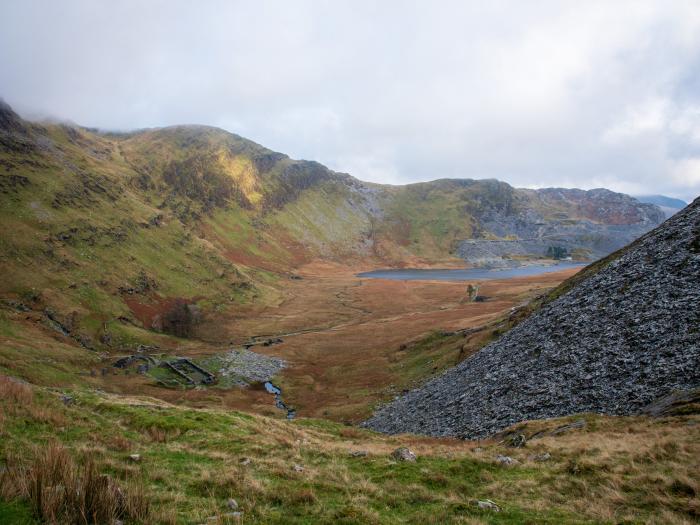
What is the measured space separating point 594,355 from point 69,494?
119 feet

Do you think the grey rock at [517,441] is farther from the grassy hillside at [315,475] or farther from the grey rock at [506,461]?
the grey rock at [506,461]

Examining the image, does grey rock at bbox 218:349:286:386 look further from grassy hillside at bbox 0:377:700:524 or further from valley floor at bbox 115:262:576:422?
grassy hillside at bbox 0:377:700:524

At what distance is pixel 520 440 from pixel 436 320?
8325 centimetres

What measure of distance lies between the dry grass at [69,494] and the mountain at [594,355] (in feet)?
94.0

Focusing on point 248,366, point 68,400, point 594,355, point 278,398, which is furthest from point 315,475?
point 248,366

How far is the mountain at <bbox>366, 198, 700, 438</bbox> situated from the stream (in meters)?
15.8

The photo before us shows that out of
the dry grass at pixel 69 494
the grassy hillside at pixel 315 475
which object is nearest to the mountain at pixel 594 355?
the grassy hillside at pixel 315 475

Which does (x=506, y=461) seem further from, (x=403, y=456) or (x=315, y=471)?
(x=315, y=471)

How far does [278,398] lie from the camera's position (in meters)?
67.6

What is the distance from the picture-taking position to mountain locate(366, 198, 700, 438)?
28156 millimetres

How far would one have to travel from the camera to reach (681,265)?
35.8 metres

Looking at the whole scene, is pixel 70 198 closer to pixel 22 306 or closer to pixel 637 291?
pixel 22 306

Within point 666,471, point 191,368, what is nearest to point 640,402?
point 666,471

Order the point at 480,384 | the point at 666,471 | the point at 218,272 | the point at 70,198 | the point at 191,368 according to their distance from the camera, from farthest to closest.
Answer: the point at 218,272 < the point at 70,198 < the point at 191,368 < the point at 480,384 < the point at 666,471
